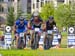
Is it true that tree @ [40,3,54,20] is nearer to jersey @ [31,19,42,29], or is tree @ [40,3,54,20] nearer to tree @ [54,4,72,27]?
tree @ [54,4,72,27]

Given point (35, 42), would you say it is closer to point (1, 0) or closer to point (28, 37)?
point (28, 37)

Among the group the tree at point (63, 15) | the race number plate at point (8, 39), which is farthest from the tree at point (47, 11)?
the race number plate at point (8, 39)

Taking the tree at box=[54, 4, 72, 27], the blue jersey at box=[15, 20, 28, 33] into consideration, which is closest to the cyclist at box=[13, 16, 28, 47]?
the blue jersey at box=[15, 20, 28, 33]

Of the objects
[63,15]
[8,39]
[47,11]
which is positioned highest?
[8,39]

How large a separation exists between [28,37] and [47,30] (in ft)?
3.01

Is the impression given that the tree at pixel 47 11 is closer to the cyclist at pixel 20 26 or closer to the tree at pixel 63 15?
the tree at pixel 63 15

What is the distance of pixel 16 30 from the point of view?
51.2ft

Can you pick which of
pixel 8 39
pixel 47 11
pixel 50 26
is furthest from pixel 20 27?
pixel 47 11

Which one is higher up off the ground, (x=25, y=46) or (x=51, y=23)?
(x=51, y=23)

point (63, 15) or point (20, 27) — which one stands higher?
point (20, 27)

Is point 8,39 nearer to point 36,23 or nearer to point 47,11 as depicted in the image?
point 36,23

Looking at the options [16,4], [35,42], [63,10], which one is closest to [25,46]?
[35,42]

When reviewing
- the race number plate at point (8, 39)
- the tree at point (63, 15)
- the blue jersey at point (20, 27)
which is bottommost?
the tree at point (63, 15)

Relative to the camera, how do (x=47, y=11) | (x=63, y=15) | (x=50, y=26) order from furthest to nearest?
(x=47, y=11) → (x=63, y=15) → (x=50, y=26)
